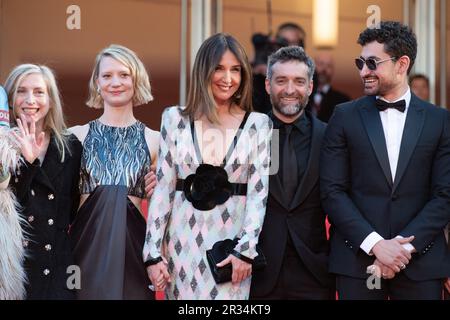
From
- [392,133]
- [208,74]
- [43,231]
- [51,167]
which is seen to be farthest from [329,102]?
[43,231]

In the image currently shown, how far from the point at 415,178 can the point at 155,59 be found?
375cm

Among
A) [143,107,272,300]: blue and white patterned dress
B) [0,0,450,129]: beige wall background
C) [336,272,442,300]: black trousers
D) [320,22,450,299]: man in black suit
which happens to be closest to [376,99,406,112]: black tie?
[320,22,450,299]: man in black suit

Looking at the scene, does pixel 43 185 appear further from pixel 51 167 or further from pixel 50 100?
pixel 50 100

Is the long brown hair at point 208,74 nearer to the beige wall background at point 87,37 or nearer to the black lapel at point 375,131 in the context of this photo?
the black lapel at point 375,131

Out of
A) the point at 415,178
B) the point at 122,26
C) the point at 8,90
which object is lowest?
the point at 415,178

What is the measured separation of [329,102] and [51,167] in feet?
12.6

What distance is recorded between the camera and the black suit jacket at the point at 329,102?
7.79 meters

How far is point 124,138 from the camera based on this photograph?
4.82 m

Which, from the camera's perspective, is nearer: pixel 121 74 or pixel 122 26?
pixel 121 74

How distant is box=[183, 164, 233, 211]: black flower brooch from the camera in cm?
445

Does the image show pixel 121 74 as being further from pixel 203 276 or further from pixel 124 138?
pixel 203 276

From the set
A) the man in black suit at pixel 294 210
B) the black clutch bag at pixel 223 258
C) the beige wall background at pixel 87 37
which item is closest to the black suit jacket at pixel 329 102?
the beige wall background at pixel 87 37
